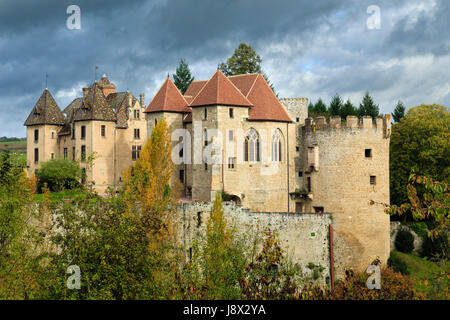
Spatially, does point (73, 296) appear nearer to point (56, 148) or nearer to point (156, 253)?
point (156, 253)

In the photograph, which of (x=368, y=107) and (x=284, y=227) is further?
(x=368, y=107)

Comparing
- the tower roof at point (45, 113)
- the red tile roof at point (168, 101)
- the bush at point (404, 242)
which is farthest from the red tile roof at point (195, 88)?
the bush at point (404, 242)

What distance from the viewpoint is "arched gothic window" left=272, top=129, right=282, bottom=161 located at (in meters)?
49.0

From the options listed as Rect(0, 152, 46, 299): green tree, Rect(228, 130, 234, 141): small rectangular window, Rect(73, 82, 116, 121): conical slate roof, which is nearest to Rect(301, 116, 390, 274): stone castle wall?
Rect(228, 130, 234, 141): small rectangular window

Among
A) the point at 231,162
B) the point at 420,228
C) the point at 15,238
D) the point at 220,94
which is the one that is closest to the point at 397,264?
the point at 420,228

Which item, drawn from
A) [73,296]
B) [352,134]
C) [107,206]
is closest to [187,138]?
[352,134]

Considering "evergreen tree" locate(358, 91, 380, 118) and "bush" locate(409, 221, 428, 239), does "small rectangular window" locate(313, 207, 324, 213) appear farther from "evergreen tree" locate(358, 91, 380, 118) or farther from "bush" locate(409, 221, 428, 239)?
"evergreen tree" locate(358, 91, 380, 118)

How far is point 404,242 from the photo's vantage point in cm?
5447

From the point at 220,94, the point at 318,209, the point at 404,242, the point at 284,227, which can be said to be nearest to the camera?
the point at 284,227

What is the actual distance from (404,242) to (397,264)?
6490mm

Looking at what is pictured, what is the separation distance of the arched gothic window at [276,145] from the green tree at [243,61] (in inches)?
774

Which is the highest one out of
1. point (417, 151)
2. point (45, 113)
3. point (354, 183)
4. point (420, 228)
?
point (45, 113)

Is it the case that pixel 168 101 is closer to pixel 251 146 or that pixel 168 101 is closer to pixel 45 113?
pixel 251 146

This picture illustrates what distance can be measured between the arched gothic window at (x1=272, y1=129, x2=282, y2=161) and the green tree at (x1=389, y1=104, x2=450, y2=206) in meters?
15.5
